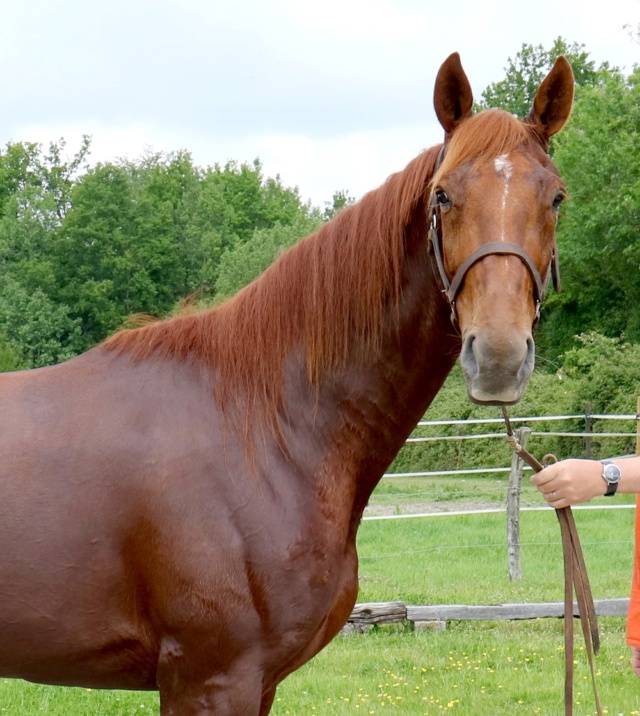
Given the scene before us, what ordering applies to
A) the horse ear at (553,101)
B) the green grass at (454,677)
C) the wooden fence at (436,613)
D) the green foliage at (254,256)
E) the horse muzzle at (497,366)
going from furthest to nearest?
Answer: the green foliage at (254,256)
the wooden fence at (436,613)
the green grass at (454,677)
the horse ear at (553,101)
the horse muzzle at (497,366)

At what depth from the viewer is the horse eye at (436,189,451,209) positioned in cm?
232

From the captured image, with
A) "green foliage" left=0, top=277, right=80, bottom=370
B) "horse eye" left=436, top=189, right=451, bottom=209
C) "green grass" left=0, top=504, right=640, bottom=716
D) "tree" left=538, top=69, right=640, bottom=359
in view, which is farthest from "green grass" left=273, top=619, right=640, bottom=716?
"green foliage" left=0, top=277, right=80, bottom=370

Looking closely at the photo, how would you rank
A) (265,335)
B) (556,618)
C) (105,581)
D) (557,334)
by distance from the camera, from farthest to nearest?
(557,334), (556,618), (265,335), (105,581)

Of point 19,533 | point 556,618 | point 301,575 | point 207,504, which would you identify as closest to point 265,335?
point 207,504

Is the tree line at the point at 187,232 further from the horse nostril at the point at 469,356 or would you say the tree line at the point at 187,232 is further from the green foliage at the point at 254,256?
the horse nostril at the point at 469,356

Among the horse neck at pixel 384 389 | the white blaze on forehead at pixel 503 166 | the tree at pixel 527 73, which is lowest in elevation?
the horse neck at pixel 384 389

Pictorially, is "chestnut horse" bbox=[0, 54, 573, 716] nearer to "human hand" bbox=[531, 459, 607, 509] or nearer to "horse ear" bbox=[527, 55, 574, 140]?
"horse ear" bbox=[527, 55, 574, 140]

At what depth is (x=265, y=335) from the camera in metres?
2.69

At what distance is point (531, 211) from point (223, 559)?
1.36 meters

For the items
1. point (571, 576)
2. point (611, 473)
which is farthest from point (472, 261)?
point (571, 576)

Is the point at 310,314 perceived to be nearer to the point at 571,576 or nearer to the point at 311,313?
the point at 311,313

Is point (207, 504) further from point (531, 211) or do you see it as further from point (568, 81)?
point (568, 81)

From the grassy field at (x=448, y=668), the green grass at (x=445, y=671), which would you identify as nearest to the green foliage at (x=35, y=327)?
the grassy field at (x=448, y=668)

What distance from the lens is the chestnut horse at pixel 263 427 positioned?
2305 mm
